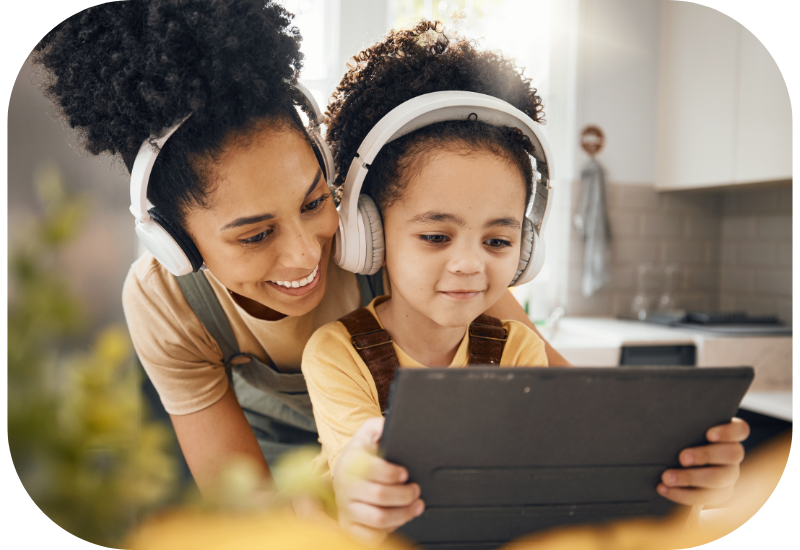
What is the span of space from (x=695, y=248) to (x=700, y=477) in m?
2.30

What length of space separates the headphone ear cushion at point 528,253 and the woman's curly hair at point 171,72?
40 cm

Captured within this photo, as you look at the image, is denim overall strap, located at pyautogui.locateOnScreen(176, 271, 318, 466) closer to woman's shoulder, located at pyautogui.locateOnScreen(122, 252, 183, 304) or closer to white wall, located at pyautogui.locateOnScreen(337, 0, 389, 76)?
woman's shoulder, located at pyautogui.locateOnScreen(122, 252, 183, 304)

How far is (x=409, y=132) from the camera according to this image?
0.75 metres

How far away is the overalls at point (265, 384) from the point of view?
2.87ft

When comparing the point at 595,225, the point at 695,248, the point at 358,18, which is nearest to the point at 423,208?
the point at 358,18

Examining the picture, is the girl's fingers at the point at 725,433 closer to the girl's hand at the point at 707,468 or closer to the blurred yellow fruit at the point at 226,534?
the girl's hand at the point at 707,468

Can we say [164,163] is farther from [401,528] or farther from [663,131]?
[663,131]

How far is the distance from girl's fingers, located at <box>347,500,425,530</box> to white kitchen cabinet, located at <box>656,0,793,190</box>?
2.03 meters

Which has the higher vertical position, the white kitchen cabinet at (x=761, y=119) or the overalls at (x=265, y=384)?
the white kitchen cabinet at (x=761, y=119)

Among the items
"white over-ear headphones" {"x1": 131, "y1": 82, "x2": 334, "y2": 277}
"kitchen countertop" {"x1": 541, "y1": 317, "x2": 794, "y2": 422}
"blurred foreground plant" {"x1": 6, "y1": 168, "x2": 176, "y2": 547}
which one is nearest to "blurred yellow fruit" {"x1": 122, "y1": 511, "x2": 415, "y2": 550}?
"blurred foreground plant" {"x1": 6, "y1": 168, "x2": 176, "y2": 547}

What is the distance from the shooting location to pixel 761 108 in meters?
1.96

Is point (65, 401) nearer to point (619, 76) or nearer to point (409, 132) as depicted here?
point (409, 132)

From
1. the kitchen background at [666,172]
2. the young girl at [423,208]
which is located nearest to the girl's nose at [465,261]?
the young girl at [423,208]

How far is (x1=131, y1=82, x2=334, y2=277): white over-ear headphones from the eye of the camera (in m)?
0.64
